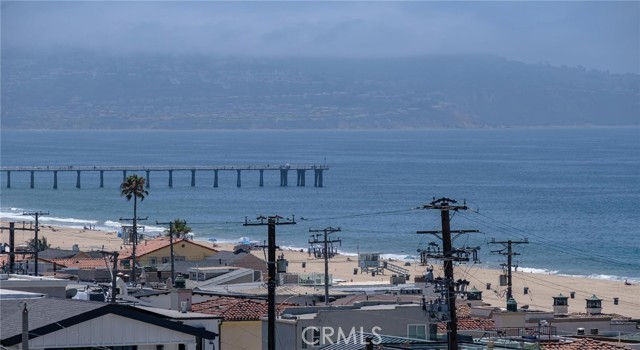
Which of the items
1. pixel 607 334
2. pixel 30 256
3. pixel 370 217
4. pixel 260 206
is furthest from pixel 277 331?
pixel 260 206

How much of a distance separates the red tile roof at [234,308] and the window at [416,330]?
11.0 ft

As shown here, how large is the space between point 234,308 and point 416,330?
522 centimetres

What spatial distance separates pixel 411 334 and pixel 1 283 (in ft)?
26.7

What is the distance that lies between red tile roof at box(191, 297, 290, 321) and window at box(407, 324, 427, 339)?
11.0ft

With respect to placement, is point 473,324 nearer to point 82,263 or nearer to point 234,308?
point 234,308

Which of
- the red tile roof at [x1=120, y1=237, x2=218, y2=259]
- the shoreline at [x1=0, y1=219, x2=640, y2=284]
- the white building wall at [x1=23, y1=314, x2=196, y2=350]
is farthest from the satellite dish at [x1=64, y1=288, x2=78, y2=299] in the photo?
the shoreline at [x1=0, y1=219, x2=640, y2=284]

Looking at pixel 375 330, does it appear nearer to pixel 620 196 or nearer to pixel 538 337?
pixel 538 337

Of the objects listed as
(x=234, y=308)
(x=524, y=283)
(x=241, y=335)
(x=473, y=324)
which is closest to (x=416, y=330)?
(x=241, y=335)

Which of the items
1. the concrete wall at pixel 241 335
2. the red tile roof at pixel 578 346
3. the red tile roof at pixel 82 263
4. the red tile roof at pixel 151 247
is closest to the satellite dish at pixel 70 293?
the concrete wall at pixel 241 335

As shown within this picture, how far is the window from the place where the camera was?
30094 millimetres

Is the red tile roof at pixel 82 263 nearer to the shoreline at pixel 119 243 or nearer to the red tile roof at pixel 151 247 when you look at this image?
the red tile roof at pixel 151 247

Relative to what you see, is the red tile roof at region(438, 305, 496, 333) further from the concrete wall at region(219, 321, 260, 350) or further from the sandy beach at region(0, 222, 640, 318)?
the sandy beach at region(0, 222, 640, 318)

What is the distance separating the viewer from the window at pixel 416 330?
30.1 meters

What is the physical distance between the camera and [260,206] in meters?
170
